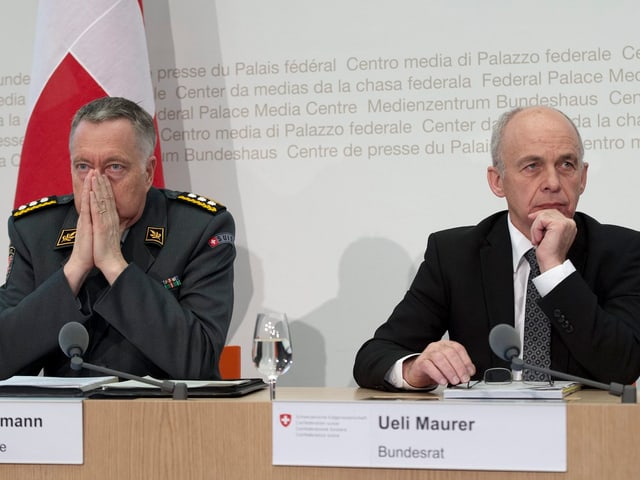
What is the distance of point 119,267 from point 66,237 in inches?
12.4

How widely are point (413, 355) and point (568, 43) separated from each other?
1.97 m

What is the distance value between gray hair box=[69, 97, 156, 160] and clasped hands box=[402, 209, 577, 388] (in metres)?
1.17

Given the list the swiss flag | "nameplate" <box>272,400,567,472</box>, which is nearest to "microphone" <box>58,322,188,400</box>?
"nameplate" <box>272,400,567,472</box>

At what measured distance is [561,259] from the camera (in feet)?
8.05

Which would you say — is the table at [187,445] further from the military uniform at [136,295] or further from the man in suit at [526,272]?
the military uniform at [136,295]

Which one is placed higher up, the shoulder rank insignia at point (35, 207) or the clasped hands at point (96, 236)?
the shoulder rank insignia at point (35, 207)

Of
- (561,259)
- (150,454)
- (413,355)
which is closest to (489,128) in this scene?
(561,259)

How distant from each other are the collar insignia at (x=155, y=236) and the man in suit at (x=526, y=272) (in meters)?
0.74

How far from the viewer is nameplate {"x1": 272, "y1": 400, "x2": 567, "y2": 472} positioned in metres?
1.69

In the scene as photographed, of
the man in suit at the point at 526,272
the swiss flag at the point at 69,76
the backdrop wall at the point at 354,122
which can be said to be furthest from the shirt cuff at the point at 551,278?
the swiss flag at the point at 69,76

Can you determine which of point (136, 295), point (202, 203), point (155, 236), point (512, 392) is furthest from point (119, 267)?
point (512, 392)

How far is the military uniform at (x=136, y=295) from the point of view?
8.55 feet

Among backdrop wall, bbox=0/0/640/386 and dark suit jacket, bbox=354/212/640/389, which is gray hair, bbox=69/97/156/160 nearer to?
dark suit jacket, bbox=354/212/640/389

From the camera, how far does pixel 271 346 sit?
203 centimetres
